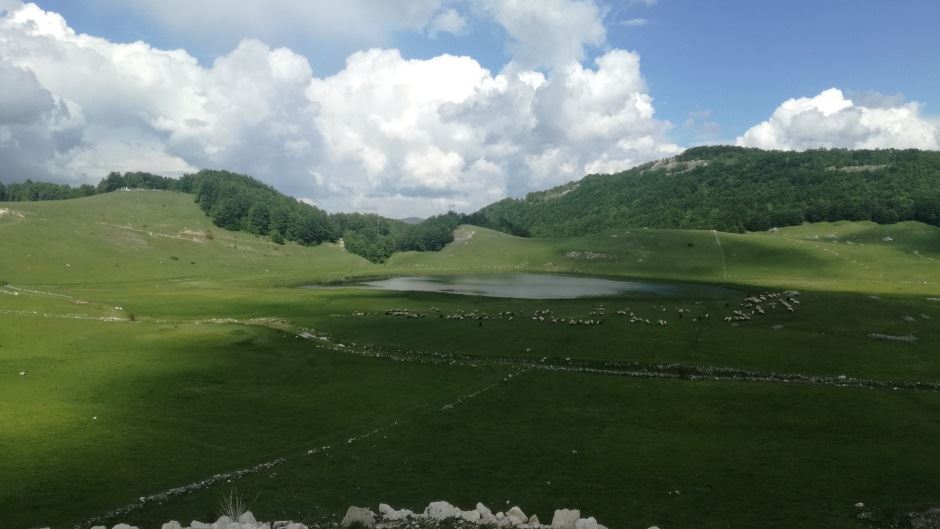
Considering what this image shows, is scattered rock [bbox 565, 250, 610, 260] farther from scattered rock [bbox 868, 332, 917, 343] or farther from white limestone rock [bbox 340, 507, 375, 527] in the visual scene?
white limestone rock [bbox 340, 507, 375, 527]

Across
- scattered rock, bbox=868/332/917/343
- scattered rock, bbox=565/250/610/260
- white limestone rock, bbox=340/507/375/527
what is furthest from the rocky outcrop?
scattered rock, bbox=565/250/610/260

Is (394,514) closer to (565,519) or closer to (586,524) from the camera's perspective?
(565,519)

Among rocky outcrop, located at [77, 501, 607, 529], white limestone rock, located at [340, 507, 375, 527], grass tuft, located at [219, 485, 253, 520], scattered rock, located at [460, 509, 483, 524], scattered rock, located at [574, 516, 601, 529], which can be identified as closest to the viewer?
scattered rock, located at [574, 516, 601, 529]

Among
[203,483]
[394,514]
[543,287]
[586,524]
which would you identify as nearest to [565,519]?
[586,524]

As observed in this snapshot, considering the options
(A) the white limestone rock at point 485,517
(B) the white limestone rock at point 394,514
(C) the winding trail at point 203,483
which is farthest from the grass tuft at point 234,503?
(A) the white limestone rock at point 485,517

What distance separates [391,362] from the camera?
49469 mm

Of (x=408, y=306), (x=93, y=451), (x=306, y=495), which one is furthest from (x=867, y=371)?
(x=408, y=306)

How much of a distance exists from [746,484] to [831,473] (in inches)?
177

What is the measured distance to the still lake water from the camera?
10825 centimetres

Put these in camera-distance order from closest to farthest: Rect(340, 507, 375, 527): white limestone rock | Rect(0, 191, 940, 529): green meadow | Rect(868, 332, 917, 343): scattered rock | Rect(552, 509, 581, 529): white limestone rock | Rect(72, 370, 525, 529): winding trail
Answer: Rect(552, 509, 581, 529): white limestone rock, Rect(340, 507, 375, 527): white limestone rock, Rect(72, 370, 525, 529): winding trail, Rect(0, 191, 940, 529): green meadow, Rect(868, 332, 917, 343): scattered rock

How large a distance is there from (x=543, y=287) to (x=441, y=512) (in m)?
107

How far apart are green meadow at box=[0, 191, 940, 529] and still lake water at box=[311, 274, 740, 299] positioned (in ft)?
96.2

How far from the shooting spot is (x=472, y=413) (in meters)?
35.8

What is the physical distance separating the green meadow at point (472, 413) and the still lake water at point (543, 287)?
29.3 m
